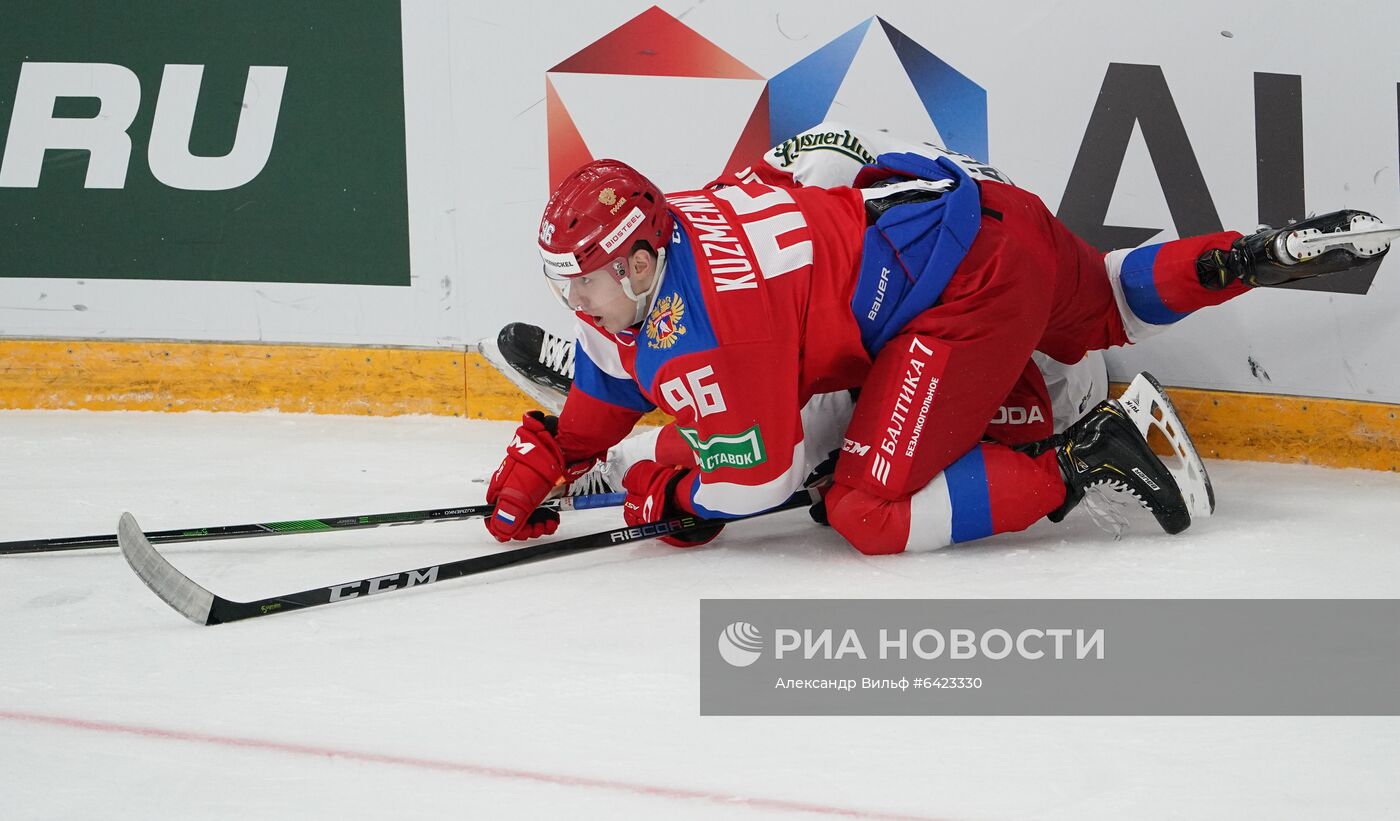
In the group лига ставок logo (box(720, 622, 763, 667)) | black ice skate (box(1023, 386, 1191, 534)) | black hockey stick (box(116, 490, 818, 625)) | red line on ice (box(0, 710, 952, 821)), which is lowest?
red line on ice (box(0, 710, 952, 821))

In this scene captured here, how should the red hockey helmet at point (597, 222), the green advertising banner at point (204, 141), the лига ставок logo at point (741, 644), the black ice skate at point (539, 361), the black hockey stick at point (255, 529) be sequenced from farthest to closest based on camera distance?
the green advertising banner at point (204, 141)
the black ice skate at point (539, 361)
the black hockey stick at point (255, 529)
the red hockey helmet at point (597, 222)
the лига ставок logo at point (741, 644)

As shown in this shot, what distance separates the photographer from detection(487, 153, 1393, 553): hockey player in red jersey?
2.70 metres

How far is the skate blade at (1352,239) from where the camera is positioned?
2957mm

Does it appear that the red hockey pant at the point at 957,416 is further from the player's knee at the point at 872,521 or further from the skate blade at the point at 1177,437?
the skate blade at the point at 1177,437

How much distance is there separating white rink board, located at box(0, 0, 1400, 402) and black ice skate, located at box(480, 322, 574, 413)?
12.8 inches

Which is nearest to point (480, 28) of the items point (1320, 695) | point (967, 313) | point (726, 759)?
point (967, 313)

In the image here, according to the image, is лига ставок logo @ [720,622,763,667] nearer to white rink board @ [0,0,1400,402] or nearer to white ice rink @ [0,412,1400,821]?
white ice rink @ [0,412,1400,821]

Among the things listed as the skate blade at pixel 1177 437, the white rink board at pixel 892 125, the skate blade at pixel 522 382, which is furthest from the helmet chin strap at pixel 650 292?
the white rink board at pixel 892 125

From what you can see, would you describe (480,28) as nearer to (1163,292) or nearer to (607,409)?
(607,409)

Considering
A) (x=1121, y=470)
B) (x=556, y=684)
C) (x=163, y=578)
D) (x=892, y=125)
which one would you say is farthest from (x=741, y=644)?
(x=892, y=125)

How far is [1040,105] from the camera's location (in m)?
3.56

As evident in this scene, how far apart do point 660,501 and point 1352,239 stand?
5.38 ft

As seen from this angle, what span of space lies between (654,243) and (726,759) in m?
1.08

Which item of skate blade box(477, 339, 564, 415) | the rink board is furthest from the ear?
the rink board
